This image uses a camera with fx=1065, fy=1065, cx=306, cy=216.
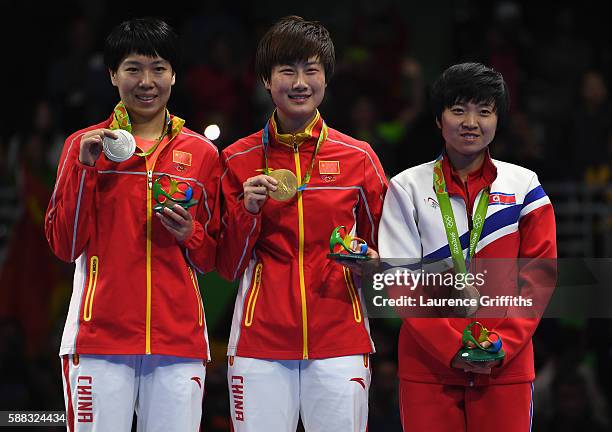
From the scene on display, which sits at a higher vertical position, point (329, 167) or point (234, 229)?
point (329, 167)

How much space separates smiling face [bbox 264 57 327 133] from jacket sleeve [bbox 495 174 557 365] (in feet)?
3.06

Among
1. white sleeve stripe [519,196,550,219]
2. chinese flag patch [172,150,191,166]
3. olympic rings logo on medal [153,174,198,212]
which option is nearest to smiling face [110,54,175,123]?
chinese flag patch [172,150,191,166]

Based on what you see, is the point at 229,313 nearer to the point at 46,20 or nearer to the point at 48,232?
the point at 48,232

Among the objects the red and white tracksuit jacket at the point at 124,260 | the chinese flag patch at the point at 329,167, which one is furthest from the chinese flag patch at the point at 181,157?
the chinese flag patch at the point at 329,167

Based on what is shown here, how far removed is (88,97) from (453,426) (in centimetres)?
470

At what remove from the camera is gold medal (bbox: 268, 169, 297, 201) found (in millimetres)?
4109

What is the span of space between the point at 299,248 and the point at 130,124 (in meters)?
0.83

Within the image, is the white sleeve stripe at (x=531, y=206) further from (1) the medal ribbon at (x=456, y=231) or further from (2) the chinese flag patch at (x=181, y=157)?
(2) the chinese flag patch at (x=181, y=157)

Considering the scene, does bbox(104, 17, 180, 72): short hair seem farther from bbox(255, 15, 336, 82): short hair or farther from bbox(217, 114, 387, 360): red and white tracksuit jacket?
bbox(217, 114, 387, 360): red and white tracksuit jacket

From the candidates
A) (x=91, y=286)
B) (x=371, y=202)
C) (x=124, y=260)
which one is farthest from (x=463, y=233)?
(x=91, y=286)

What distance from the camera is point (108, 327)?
157 inches

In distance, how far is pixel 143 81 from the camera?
412cm

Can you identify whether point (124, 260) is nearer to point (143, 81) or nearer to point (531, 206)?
point (143, 81)

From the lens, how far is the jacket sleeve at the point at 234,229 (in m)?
4.11
